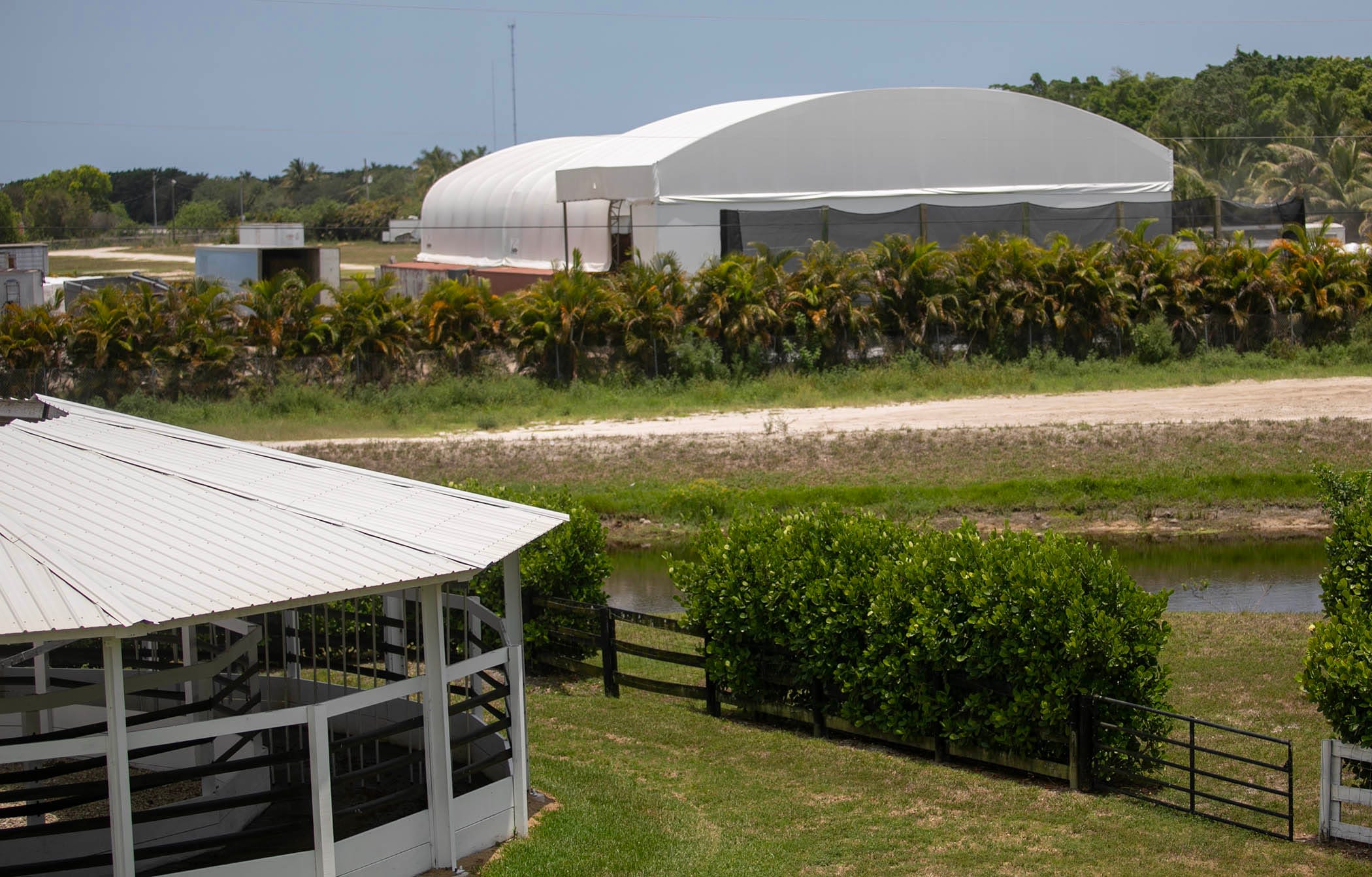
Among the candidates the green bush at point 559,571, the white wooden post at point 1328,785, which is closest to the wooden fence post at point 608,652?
the green bush at point 559,571

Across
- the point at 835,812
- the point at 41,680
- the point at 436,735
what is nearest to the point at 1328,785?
the point at 835,812

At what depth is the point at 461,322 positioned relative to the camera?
3934cm

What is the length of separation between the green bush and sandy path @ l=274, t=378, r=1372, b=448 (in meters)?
16.0

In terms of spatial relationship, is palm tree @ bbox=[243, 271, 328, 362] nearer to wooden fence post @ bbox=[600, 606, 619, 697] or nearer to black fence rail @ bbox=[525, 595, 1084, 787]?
black fence rail @ bbox=[525, 595, 1084, 787]

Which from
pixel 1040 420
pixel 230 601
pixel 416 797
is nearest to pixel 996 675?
pixel 416 797

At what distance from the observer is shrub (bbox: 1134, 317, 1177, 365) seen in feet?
130

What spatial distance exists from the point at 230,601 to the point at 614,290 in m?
31.6

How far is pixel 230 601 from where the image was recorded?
8227 millimetres

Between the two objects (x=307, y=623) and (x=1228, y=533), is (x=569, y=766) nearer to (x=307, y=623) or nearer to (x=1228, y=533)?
(x=307, y=623)

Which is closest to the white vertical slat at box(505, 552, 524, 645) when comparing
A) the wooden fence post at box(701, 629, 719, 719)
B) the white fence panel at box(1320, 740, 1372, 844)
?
the wooden fence post at box(701, 629, 719, 719)

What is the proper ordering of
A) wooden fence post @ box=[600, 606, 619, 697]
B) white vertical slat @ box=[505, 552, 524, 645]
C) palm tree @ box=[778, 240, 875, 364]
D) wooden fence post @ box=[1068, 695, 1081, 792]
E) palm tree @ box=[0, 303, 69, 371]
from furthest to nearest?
palm tree @ box=[778, 240, 875, 364] < palm tree @ box=[0, 303, 69, 371] < wooden fence post @ box=[600, 606, 619, 697] < wooden fence post @ box=[1068, 695, 1081, 792] < white vertical slat @ box=[505, 552, 524, 645]

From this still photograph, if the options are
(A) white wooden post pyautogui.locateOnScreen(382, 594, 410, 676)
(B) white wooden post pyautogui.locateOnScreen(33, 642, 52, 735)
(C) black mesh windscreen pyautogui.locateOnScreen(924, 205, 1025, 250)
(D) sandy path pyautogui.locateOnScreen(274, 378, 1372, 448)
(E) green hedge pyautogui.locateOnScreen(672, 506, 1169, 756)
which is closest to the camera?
(E) green hedge pyautogui.locateOnScreen(672, 506, 1169, 756)

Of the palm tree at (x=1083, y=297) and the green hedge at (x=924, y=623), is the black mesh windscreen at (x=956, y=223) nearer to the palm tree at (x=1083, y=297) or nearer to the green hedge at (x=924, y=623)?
the palm tree at (x=1083, y=297)

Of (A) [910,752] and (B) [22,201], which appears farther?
(B) [22,201]
